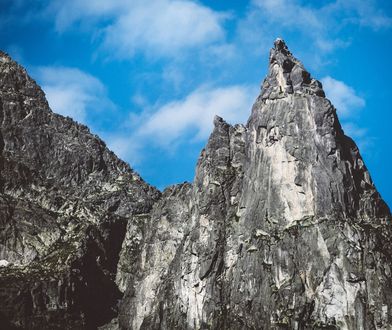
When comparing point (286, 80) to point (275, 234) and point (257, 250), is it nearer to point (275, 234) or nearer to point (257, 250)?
point (275, 234)

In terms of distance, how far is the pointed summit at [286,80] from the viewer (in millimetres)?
179250

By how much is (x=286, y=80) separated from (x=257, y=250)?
48135 mm

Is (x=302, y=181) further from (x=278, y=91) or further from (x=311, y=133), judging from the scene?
(x=278, y=91)

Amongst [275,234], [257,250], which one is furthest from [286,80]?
[257,250]

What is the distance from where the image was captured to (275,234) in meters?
161

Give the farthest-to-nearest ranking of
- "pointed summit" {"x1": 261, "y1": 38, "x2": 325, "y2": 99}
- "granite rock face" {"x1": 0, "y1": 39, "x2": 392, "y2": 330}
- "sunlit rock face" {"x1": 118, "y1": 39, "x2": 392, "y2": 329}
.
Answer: "pointed summit" {"x1": 261, "y1": 38, "x2": 325, "y2": 99}
"granite rock face" {"x1": 0, "y1": 39, "x2": 392, "y2": 330}
"sunlit rock face" {"x1": 118, "y1": 39, "x2": 392, "y2": 329}

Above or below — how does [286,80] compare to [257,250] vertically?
above

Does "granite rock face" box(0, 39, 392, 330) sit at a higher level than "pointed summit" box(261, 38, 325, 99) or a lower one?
lower

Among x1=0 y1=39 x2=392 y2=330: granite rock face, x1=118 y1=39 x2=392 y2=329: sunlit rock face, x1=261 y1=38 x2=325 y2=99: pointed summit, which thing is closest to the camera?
x1=118 y1=39 x2=392 y2=329: sunlit rock face

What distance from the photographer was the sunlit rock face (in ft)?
483

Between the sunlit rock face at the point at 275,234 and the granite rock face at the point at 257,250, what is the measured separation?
0.94ft

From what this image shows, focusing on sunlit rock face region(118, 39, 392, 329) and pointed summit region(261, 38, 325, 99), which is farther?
pointed summit region(261, 38, 325, 99)

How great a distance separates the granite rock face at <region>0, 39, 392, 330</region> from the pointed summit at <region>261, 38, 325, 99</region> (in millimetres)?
378

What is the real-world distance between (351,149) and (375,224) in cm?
2583
